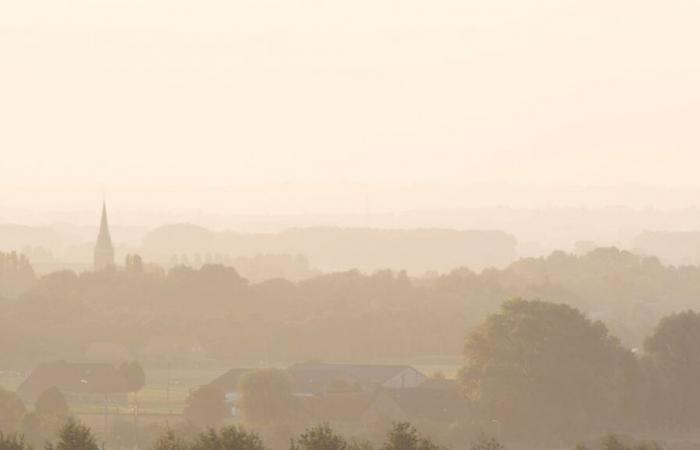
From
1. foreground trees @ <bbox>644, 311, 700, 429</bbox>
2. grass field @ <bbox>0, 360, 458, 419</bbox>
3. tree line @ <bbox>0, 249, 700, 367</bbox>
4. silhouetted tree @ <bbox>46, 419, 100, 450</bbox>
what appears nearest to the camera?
silhouetted tree @ <bbox>46, 419, 100, 450</bbox>

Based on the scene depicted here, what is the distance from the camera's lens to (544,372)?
3728 inches

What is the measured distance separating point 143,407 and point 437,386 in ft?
49.8

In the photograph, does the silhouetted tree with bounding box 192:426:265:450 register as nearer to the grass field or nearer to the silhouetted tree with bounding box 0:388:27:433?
the silhouetted tree with bounding box 0:388:27:433

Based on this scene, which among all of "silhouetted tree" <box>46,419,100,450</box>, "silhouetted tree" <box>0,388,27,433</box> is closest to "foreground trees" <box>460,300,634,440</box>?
"silhouetted tree" <box>0,388,27,433</box>

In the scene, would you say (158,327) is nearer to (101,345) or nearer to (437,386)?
(101,345)

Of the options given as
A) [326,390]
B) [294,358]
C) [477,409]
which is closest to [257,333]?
[294,358]

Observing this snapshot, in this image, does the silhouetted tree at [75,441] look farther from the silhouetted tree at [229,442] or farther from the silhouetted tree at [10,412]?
the silhouetted tree at [10,412]

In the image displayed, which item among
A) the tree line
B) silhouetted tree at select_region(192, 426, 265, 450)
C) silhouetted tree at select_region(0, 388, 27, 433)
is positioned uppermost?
the tree line

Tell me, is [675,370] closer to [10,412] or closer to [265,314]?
[10,412]

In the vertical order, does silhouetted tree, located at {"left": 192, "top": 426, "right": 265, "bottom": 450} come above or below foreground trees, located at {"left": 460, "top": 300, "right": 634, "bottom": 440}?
below

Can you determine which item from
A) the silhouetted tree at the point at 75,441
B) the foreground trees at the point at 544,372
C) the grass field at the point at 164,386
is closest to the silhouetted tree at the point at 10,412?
the grass field at the point at 164,386

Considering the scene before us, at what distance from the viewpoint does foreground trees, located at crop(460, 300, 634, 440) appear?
299ft

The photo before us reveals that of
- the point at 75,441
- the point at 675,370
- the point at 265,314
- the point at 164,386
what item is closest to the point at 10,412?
the point at 164,386

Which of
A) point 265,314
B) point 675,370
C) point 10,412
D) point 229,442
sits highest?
point 265,314
